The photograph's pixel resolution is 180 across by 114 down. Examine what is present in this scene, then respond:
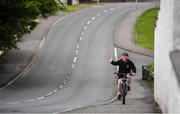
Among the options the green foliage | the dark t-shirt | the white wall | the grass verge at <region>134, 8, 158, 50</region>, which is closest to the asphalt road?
the dark t-shirt

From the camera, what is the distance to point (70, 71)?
4406 cm

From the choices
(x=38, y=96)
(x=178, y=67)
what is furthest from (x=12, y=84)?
(x=178, y=67)

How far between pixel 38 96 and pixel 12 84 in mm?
7393

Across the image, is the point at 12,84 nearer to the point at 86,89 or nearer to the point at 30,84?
the point at 30,84

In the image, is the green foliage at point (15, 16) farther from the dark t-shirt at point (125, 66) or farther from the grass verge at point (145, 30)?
the grass verge at point (145, 30)

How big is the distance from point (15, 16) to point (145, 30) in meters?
31.1

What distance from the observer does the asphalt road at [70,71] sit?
1096 inches

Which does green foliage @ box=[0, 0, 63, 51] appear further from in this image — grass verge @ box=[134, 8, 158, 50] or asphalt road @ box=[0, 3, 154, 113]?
grass verge @ box=[134, 8, 158, 50]

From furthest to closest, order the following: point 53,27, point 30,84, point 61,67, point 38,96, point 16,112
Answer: point 53,27
point 61,67
point 30,84
point 38,96
point 16,112

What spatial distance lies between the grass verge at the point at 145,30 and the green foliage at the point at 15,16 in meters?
20.6

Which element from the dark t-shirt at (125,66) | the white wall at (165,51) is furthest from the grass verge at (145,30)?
the white wall at (165,51)

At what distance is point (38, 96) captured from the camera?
3080cm

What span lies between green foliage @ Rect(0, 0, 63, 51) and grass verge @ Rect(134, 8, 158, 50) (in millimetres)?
20591

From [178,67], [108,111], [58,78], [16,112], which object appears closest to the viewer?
[178,67]
